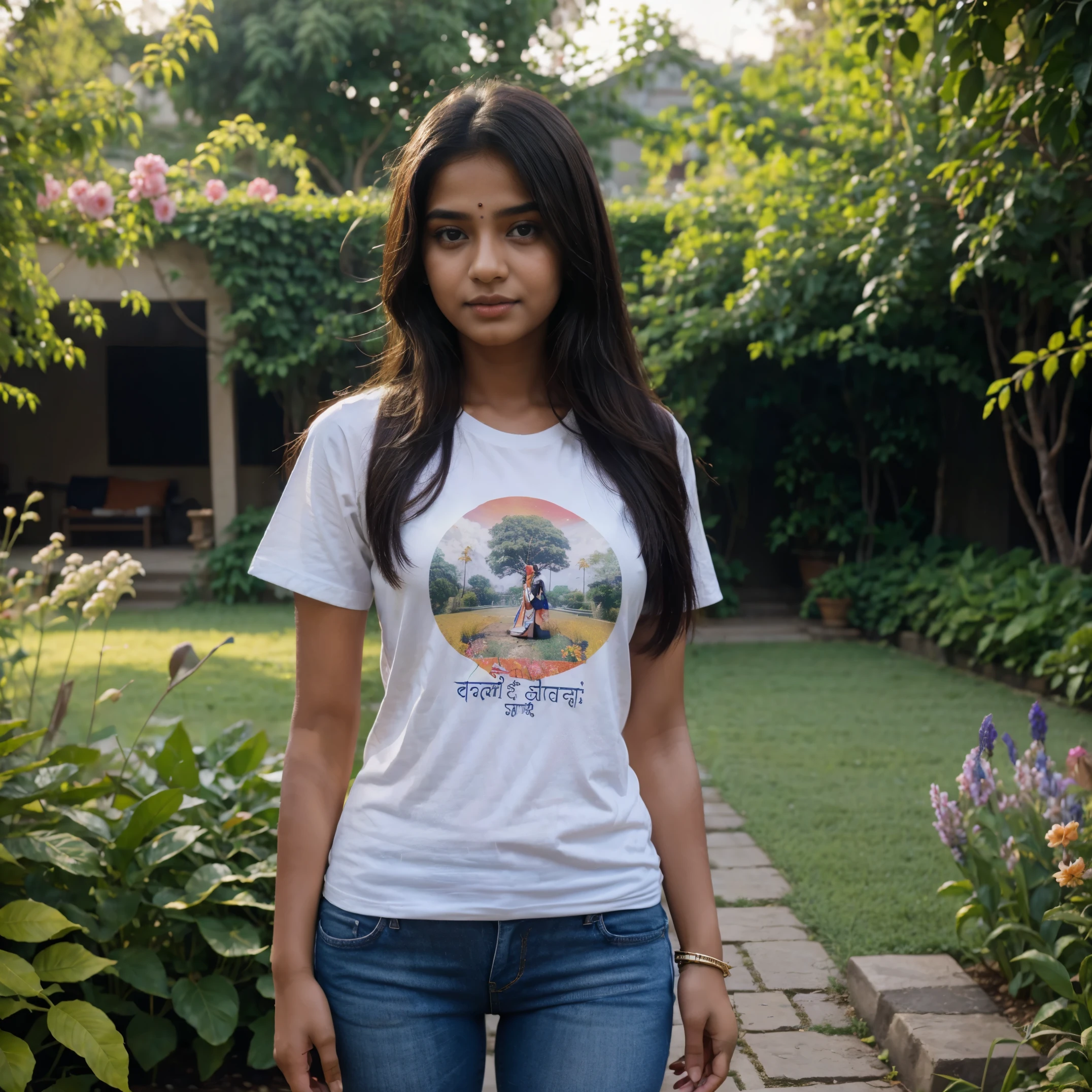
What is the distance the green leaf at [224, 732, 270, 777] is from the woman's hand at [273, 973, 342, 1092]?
1761mm

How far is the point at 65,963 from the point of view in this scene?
2186mm

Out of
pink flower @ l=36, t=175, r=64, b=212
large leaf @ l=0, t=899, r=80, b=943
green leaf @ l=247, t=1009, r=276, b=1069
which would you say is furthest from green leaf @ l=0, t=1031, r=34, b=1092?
pink flower @ l=36, t=175, r=64, b=212

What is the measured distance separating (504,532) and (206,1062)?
168 centimetres

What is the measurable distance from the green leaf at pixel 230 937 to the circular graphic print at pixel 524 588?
1.41 metres

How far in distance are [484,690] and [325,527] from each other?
26cm

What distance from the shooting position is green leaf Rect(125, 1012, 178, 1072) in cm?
245

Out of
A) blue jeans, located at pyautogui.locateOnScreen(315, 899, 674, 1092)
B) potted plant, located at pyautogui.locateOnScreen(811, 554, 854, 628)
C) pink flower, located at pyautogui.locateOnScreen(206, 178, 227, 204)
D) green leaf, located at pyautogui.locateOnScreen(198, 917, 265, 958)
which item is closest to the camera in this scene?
blue jeans, located at pyautogui.locateOnScreen(315, 899, 674, 1092)

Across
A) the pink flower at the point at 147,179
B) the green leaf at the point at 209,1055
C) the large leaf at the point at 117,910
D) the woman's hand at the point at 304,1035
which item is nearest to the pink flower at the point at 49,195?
the pink flower at the point at 147,179

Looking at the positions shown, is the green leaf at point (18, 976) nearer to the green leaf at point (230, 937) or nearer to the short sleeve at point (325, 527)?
the green leaf at point (230, 937)

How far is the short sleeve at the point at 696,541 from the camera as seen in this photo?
1529mm

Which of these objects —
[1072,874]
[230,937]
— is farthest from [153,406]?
[1072,874]

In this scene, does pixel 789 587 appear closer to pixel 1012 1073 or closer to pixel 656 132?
pixel 656 132

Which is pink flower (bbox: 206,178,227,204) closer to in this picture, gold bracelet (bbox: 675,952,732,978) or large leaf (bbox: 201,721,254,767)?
large leaf (bbox: 201,721,254,767)

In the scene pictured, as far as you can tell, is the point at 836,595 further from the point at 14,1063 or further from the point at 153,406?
the point at 153,406
